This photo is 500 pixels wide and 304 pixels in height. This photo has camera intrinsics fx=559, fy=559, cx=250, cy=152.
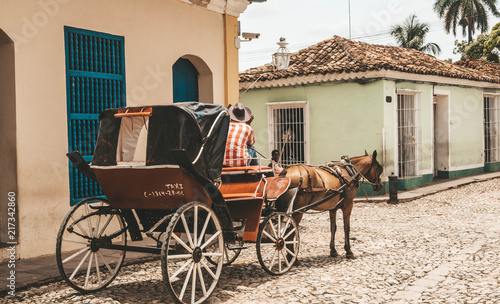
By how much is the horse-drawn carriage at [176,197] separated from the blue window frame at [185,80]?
3.43 meters

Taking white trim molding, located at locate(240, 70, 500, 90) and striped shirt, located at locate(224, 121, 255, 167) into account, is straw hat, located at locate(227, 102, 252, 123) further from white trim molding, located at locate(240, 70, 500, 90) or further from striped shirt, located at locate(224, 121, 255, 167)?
white trim molding, located at locate(240, 70, 500, 90)

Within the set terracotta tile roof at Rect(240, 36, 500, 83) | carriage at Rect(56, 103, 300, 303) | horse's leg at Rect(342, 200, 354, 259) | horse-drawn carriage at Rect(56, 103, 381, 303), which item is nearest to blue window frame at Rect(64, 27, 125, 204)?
horse-drawn carriage at Rect(56, 103, 381, 303)

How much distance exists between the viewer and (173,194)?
16.9ft

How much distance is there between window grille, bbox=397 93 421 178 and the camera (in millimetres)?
15422

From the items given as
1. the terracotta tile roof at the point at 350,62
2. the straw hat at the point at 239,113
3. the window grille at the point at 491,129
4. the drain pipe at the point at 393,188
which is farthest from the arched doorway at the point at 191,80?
the window grille at the point at 491,129

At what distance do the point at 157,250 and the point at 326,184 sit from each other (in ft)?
8.98

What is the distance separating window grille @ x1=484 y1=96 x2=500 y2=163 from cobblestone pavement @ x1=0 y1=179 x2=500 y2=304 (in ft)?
38.0

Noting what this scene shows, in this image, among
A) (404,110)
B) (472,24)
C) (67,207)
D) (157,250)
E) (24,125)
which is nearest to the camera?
(157,250)

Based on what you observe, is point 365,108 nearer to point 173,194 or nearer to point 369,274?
point 369,274

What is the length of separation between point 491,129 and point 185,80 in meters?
14.8

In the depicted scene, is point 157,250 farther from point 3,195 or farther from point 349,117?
point 349,117

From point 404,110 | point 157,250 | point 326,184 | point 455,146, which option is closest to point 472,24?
point 455,146

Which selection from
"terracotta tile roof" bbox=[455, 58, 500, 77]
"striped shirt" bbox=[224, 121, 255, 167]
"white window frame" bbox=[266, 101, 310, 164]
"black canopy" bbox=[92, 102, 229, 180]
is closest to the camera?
"black canopy" bbox=[92, 102, 229, 180]

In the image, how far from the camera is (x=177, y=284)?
5930mm
